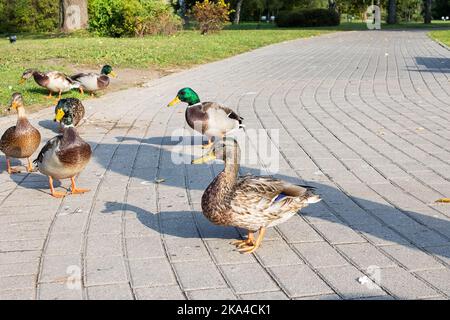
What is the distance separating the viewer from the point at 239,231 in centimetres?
504

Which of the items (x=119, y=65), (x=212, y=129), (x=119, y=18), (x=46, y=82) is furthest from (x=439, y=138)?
(x=119, y=18)

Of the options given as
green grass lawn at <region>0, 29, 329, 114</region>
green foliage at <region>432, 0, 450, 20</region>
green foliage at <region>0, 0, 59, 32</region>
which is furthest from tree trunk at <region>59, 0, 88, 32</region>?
green foliage at <region>432, 0, 450, 20</region>

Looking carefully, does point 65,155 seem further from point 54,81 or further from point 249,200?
point 54,81

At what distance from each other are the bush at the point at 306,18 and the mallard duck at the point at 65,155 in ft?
156

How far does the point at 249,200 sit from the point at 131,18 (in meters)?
27.4

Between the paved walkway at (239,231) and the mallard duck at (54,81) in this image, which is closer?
the paved walkway at (239,231)

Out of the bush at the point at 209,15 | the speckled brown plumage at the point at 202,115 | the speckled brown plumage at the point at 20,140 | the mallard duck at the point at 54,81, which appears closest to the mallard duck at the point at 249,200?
the speckled brown plumage at the point at 202,115

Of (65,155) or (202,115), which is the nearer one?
(65,155)

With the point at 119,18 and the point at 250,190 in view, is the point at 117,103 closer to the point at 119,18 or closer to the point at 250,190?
the point at 250,190

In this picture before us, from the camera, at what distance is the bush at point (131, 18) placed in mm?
29812

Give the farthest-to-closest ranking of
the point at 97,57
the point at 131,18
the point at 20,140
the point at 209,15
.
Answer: the point at 209,15
the point at 131,18
the point at 97,57
the point at 20,140

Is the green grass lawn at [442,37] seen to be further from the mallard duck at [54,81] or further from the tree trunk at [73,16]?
the tree trunk at [73,16]

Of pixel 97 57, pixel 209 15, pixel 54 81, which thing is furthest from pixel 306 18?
pixel 54 81
